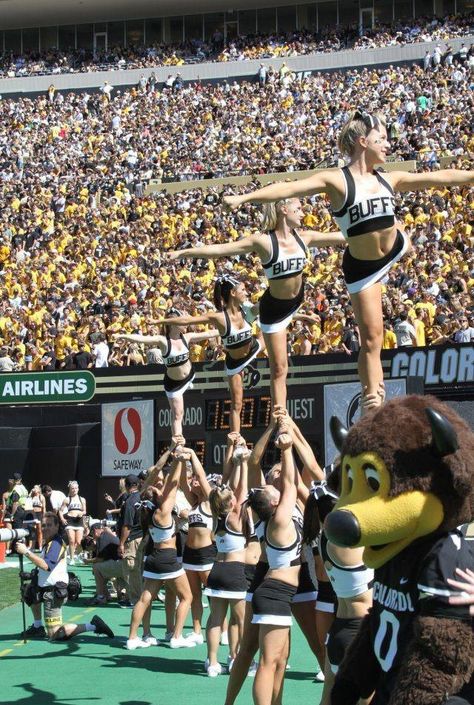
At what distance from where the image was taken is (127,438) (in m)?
19.8

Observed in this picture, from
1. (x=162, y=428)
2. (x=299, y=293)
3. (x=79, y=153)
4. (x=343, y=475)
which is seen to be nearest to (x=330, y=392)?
(x=162, y=428)

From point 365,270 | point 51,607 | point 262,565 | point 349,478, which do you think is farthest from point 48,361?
point 349,478

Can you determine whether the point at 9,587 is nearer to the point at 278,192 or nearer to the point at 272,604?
the point at 272,604

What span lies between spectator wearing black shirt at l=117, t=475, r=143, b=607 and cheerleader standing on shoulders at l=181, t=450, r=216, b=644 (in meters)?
1.78

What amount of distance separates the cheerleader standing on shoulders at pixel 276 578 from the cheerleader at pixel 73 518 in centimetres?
1028

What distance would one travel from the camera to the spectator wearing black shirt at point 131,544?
13.2m

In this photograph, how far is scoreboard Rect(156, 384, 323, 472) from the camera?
1709cm

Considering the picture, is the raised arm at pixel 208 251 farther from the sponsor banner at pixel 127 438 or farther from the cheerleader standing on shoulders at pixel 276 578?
the sponsor banner at pixel 127 438

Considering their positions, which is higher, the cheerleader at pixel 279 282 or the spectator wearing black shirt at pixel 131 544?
the cheerleader at pixel 279 282

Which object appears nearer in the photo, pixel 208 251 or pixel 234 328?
pixel 208 251

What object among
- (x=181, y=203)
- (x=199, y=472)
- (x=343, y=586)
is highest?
(x=181, y=203)

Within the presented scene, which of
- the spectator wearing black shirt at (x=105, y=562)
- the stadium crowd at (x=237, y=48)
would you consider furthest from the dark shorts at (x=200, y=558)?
the stadium crowd at (x=237, y=48)

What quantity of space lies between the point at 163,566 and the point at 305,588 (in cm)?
312

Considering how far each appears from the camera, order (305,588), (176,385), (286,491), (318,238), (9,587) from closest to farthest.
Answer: (286,491) → (305,588) → (318,238) → (176,385) → (9,587)
